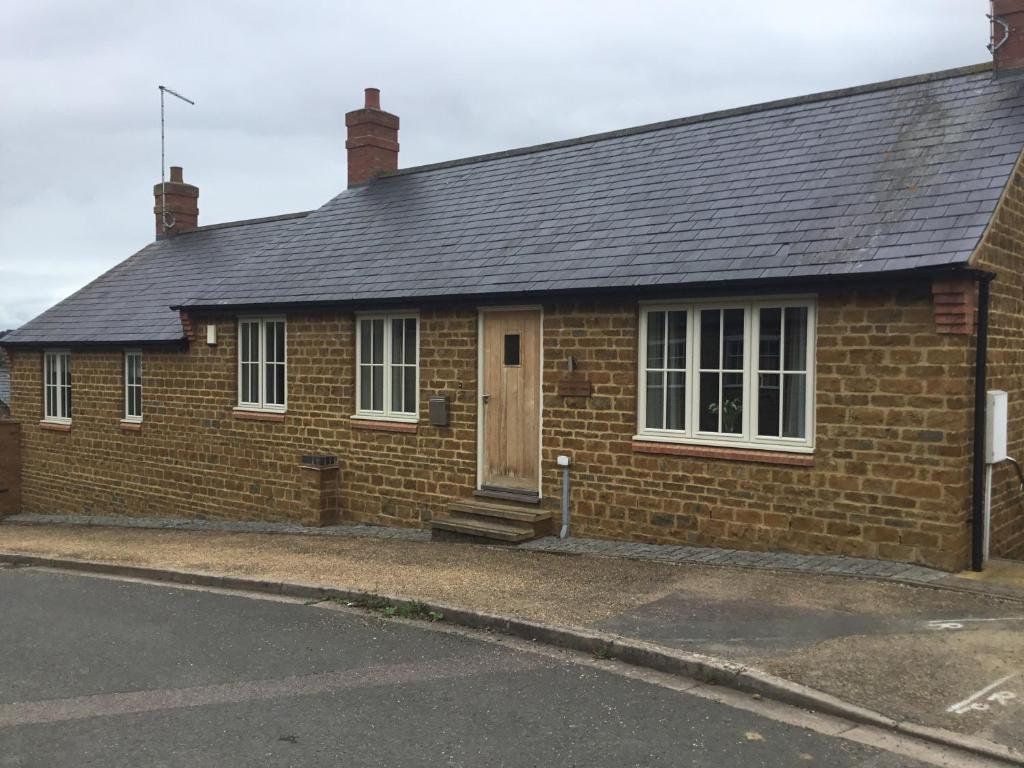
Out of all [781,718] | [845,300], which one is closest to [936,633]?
[781,718]

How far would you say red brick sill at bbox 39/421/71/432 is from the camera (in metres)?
18.7

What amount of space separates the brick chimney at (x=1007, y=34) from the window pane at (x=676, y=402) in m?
5.20

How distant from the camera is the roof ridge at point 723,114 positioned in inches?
433

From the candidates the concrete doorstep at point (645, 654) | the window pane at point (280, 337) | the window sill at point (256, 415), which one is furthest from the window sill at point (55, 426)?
the concrete doorstep at point (645, 654)

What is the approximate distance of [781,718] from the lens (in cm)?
514

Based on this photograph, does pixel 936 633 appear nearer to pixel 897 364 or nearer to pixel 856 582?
pixel 856 582

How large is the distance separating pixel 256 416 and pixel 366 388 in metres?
2.39

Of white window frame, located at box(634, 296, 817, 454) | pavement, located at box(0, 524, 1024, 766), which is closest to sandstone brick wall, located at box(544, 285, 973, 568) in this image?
white window frame, located at box(634, 296, 817, 454)

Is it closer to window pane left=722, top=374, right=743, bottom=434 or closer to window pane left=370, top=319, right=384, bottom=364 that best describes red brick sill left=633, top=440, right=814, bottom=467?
window pane left=722, top=374, right=743, bottom=434

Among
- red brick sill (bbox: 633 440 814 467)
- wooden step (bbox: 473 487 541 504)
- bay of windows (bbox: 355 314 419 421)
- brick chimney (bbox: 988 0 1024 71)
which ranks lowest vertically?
wooden step (bbox: 473 487 541 504)

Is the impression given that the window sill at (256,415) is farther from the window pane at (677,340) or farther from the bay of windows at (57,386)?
the window pane at (677,340)

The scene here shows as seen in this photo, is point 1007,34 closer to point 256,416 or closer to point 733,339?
point 733,339

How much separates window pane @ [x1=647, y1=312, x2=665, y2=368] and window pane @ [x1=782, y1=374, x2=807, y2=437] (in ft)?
4.80

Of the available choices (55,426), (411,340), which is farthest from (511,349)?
(55,426)
